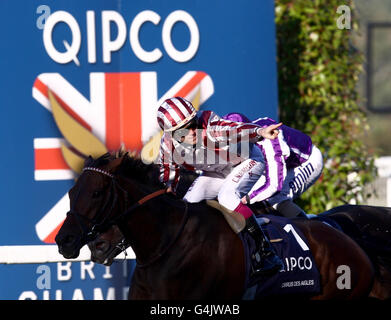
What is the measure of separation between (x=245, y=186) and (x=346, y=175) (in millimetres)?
2618

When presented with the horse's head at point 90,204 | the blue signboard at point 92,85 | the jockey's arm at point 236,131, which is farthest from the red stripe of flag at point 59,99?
the jockey's arm at point 236,131

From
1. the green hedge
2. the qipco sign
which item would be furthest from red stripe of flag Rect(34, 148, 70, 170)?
the green hedge

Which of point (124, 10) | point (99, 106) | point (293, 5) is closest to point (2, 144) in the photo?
point (99, 106)

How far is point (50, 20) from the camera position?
17.9 feet

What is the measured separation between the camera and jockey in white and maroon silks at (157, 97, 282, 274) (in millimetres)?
4434

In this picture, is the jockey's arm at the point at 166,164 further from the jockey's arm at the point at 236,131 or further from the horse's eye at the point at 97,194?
the horse's eye at the point at 97,194

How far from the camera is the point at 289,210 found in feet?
17.0

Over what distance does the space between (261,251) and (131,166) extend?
0.93 metres

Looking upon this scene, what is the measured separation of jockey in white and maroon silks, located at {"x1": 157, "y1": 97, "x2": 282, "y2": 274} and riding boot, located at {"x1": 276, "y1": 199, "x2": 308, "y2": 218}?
0.49 metres

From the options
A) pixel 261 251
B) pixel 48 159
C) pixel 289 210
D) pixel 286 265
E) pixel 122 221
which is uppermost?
pixel 48 159

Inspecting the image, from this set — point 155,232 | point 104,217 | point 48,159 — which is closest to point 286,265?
point 155,232

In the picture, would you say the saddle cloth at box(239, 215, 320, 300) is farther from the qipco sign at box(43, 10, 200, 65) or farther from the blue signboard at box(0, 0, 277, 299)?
the qipco sign at box(43, 10, 200, 65)

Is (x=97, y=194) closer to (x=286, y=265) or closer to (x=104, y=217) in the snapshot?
(x=104, y=217)
